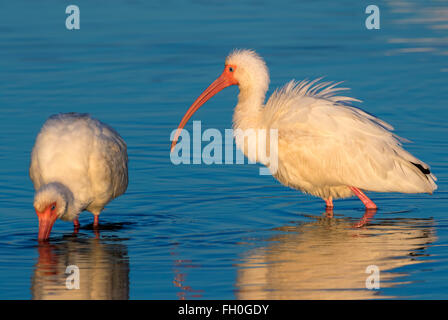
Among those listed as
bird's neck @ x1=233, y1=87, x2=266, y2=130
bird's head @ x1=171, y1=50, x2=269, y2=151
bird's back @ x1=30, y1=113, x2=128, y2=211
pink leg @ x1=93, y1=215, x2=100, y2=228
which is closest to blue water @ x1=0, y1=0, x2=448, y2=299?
pink leg @ x1=93, y1=215, x2=100, y2=228

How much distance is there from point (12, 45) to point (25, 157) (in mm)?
7271

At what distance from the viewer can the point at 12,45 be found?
20.9m

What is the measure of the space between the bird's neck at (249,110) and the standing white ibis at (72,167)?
1.75m

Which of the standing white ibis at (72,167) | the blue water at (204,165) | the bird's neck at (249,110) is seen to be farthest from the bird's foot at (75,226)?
the bird's neck at (249,110)

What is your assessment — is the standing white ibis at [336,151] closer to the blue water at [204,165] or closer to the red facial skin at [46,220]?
the blue water at [204,165]

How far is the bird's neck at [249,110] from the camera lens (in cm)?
1253

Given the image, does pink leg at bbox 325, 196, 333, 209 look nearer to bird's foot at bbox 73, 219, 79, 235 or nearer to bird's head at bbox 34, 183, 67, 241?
bird's foot at bbox 73, 219, 79, 235

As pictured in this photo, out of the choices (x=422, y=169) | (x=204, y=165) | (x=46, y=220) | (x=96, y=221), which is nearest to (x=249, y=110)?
(x=204, y=165)

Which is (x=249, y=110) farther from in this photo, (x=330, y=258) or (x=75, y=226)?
(x=330, y=258)

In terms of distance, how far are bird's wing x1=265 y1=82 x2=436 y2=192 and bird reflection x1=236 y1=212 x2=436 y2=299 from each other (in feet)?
1.71

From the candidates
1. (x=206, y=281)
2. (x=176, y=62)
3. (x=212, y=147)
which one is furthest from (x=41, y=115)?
(x=206, y=281)

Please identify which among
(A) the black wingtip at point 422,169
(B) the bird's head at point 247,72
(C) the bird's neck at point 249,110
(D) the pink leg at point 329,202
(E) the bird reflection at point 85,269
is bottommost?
(E) the bird reflection at point 85,269

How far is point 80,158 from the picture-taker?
11273 millimetres

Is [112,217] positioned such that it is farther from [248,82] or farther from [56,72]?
[56,72]
